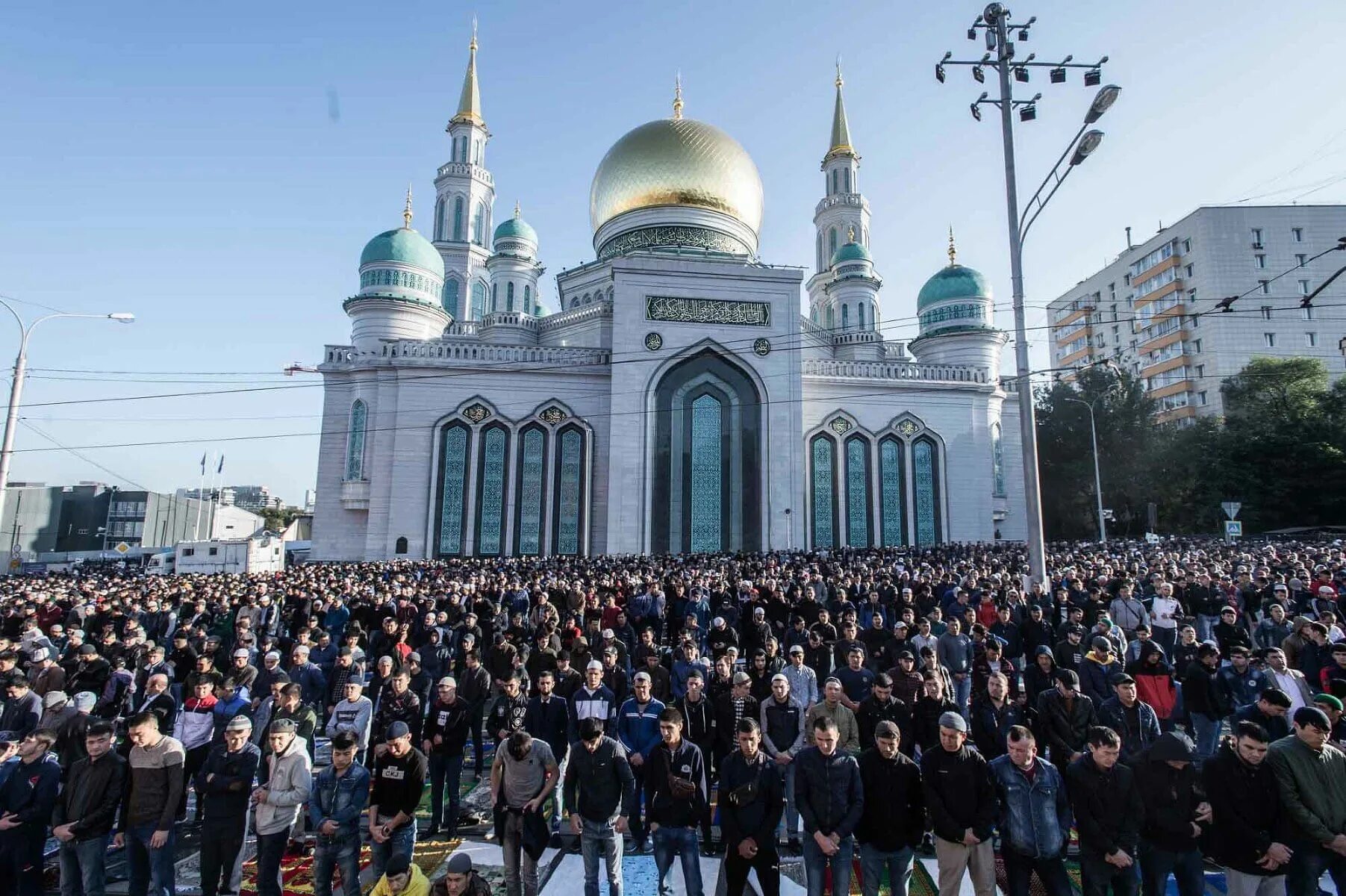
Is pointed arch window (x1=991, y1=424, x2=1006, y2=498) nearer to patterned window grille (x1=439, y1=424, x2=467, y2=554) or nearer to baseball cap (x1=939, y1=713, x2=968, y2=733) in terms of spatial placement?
patterned window grille (x1=439, y1=424, x2=467, y2=554)

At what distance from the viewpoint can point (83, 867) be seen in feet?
14.8

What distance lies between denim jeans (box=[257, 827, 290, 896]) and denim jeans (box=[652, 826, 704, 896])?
222cm

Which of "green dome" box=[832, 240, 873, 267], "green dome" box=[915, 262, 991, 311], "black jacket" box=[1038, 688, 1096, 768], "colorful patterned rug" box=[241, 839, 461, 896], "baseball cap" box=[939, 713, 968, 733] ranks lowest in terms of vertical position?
"colorful patterned rug" box=[241, 839, 461, 896]

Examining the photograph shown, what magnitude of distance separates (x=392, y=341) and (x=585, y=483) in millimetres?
8270

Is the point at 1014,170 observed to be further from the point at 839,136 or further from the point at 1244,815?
the point at 839,136

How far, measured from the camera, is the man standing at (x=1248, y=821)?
401 centimetres

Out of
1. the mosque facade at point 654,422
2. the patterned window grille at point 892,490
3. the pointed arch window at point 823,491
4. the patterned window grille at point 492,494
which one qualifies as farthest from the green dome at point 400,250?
the patterned window grille at point 892,490

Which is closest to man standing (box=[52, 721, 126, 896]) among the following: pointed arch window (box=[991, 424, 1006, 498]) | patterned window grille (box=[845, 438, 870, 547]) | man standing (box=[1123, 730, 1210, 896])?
man standing (box=[1123, 730, 1210, 896])

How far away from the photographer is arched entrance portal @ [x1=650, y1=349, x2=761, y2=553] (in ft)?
85.3

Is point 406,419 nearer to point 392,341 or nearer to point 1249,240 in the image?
point 392,341

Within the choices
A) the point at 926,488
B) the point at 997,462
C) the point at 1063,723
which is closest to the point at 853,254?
the point at 997,462

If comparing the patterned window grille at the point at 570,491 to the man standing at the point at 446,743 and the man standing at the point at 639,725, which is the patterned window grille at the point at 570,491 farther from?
the man standing at the point at 639,725

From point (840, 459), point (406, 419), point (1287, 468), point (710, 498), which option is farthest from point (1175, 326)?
point (406, 419)

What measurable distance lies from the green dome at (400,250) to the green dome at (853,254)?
17490 millimetres
